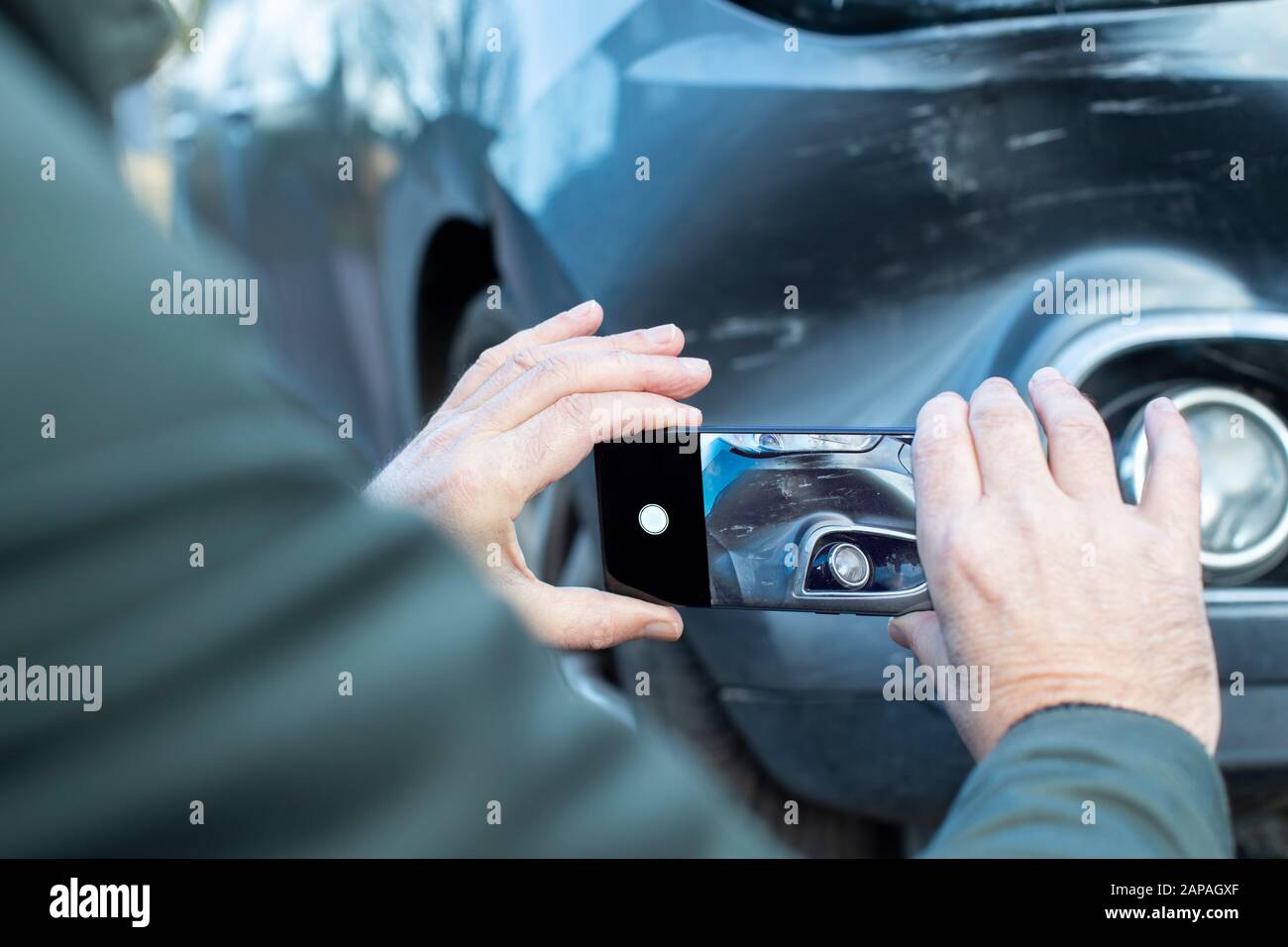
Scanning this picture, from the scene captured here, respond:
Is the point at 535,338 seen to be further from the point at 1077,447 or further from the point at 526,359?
the point at 1077,447

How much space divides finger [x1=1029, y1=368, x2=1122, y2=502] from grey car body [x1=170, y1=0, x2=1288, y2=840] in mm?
317

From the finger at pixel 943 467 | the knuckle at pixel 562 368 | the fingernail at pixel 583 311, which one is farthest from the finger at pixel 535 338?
the finger at pixel 943 467

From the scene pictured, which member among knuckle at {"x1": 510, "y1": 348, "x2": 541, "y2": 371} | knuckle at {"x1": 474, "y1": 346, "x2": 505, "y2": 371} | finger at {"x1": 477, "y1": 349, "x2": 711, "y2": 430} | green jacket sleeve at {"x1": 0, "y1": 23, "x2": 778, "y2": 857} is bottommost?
green jacket sleeve at {"x1": 0, "y1": 23, "x2": 778, "y2": 857}

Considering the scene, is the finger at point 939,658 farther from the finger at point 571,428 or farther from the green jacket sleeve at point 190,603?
the green jacket sleeve at point 190,603

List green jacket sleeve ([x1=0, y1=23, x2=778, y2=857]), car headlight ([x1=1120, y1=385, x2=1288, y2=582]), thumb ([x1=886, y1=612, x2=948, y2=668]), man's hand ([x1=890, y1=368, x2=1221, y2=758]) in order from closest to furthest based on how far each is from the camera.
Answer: green jacket sleeve ([x1=0, y1=23, x2=778, y2=857]) → man's hand ([x1=890, y1=368, x2=1221, y2=758]) → thumb ([x1=886, y1=612, x2=948, y2=668]) → car headlight ([x1=1120, y1=385, x2=1288, y2=582])

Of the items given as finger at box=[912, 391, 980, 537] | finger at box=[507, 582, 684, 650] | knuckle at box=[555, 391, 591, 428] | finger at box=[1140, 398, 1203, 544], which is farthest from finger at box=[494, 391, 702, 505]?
finger at box=[1140, 398, 1203, 544]

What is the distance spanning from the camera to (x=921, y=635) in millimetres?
1062

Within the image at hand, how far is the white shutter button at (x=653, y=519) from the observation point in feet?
3.71

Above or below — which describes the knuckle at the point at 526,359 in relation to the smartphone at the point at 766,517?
above

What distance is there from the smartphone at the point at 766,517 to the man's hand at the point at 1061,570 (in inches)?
7.8

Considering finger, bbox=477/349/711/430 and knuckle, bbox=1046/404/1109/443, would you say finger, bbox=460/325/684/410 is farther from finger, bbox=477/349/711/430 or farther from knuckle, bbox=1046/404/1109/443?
knuckle, bbox=1046/404/1109/443

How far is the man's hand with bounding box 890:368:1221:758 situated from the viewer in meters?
0.81

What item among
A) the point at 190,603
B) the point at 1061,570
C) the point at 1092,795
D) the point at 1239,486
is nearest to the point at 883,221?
the point at 1239,486

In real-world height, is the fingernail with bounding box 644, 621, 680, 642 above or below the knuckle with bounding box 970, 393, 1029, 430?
below
